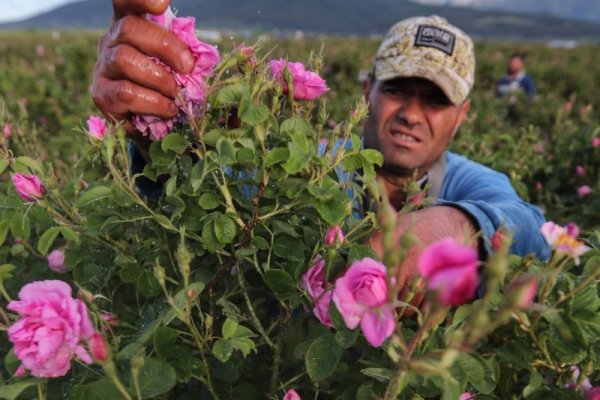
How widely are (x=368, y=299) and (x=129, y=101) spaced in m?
A: 0.59

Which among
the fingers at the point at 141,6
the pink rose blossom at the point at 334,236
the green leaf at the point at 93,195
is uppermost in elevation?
the fingers at the point at 141,6

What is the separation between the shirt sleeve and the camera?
41.7 inches

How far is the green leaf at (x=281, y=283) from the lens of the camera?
811 millimetres

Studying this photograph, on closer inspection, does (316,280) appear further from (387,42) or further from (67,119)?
(67,119)

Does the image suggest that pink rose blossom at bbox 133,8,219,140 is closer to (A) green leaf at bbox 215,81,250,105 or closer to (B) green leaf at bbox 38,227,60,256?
(A) green leaf at bbox 215,81,250,105

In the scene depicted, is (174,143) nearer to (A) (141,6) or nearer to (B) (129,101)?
(B) (129,101)

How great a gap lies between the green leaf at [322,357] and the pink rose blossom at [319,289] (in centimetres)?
3

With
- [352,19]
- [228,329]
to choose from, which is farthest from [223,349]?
[352,19]

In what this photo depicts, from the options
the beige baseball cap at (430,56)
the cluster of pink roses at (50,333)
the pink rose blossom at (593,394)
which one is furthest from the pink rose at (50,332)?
the beige baseball cap at (430,56)

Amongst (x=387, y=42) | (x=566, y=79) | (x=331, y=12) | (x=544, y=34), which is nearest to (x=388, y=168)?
(x=387, y=42)

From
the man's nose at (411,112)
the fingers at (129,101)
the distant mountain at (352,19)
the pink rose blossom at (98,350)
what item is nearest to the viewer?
the pink rose blossom at (98,350)

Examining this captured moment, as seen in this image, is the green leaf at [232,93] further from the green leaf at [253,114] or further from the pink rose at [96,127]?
the pink rose at [96,127]

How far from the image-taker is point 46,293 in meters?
0.66

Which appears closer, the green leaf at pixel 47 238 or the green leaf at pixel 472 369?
the green leaf at pixel 472 369
